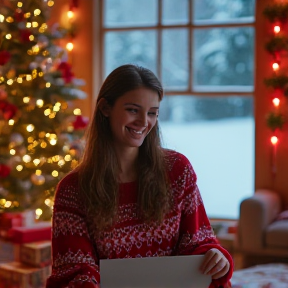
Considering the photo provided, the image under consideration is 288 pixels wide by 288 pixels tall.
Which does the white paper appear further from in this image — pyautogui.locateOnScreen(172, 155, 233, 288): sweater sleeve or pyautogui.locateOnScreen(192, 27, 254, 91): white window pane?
pyautogui.locateOnScreen(192, 27, 254, 91): white window pane

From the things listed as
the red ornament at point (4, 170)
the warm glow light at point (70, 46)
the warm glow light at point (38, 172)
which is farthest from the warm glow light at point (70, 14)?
the red ornament at point (4, 170)

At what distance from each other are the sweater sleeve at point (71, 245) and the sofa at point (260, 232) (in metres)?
→ 2.91

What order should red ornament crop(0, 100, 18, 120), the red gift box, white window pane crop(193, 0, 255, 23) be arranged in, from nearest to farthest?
the red gift box → red ornament crop(0, 100, 18, 120) → white window pane crop(193, 0, 255, 23)

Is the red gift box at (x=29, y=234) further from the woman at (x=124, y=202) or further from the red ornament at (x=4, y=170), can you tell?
the woman at (x=124, y=202)

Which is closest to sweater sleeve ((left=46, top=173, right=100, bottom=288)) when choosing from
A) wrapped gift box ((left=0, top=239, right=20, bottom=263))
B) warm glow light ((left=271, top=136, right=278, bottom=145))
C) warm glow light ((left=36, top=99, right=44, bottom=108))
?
wrapped gift box ((left=0, top=239, right=20, bottom=263))

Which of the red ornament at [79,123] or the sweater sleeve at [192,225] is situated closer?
the sweater sleeve at [192,225]

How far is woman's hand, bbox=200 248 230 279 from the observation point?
1442 mm

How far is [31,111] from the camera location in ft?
14.8

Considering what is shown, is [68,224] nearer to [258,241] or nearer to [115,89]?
[115,89]

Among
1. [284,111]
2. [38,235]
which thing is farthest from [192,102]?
[38,235]

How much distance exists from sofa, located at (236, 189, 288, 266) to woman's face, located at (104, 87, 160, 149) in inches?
115

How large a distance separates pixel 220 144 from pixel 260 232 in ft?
3.65

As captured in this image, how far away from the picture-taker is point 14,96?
14.7 ft

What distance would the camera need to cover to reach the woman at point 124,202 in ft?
4.89
